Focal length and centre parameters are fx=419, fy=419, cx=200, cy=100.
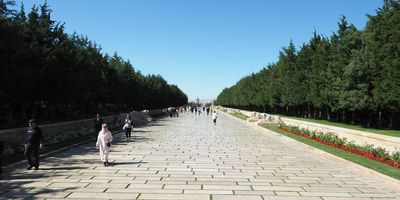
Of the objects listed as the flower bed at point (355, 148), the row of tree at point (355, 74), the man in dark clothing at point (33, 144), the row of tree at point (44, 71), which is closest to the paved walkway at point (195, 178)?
the man in dark clothing at point (33, 144)

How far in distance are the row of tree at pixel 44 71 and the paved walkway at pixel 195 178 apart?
644 cm

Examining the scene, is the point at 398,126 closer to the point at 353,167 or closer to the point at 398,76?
the point at 398,76

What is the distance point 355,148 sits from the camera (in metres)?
18.2

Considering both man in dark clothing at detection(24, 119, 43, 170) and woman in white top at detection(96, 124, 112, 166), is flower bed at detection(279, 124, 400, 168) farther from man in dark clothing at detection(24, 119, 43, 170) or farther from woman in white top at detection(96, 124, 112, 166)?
man in dark clothing at detection(24, 119, 43, 170)

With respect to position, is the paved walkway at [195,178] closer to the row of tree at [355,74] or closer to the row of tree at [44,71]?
the row of tree at [44,71]

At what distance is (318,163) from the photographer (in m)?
15.0

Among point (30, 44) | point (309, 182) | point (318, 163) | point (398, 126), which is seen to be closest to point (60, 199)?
point (309, 182)

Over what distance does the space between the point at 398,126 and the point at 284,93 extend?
2058 centimetres

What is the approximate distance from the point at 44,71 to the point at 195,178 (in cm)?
1877

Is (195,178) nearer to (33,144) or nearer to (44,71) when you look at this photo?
(33,144)

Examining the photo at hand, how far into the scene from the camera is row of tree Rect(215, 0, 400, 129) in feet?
107

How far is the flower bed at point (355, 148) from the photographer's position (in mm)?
14342

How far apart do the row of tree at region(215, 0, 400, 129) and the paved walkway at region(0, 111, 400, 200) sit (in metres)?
19.4

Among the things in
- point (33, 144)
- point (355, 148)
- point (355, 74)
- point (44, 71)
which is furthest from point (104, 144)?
point (355, 74)
